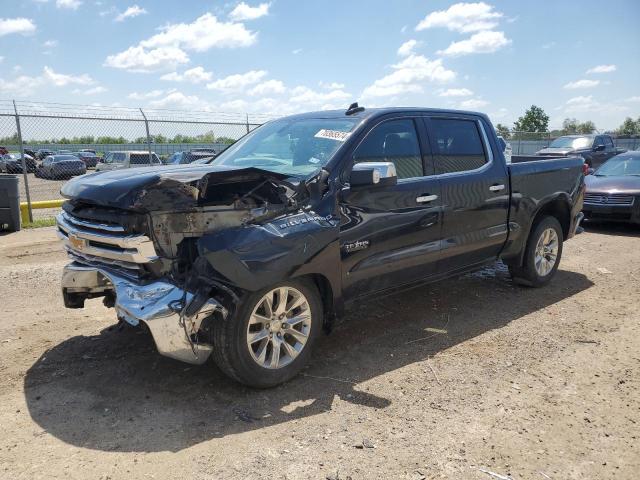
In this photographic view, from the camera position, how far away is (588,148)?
1759 centimetres

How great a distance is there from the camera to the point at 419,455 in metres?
2.90

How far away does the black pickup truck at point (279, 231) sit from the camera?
331 centimetres

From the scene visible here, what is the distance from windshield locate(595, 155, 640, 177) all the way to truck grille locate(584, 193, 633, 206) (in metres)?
1.08

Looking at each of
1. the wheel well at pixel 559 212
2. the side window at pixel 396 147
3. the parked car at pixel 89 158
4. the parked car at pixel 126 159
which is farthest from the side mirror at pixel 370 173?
the parked car at pixel 89 158

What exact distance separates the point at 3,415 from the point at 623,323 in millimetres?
5086

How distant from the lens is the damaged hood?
10.8ft

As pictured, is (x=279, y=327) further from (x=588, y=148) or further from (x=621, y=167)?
(x=588, y=148)

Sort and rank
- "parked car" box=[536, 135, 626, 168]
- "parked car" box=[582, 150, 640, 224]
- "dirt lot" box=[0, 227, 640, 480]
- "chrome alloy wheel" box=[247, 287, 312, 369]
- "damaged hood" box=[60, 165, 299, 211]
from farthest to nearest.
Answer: "parked car" box=[536, 135, 626, 168]
"parked car" box=[582, 150, 640, 224]
"chrome alloy wheel" box=[247, 287, 312, 369]
"damaged hood" box=[60, 165, 299, 211]
"dirt lot" box=[0, 227, 640, 480]

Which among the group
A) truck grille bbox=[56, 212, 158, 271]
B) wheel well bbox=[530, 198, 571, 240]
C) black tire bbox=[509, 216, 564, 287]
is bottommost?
black tire bbox=[509, 216, 564, 287]

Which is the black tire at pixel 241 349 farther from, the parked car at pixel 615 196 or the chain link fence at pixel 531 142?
the chain link fence at pixel 531 142

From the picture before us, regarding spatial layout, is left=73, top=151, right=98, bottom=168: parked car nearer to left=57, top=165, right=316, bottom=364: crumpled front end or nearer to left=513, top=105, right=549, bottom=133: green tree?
left=57, top=165, right=316, bottom=364: crumpled front end

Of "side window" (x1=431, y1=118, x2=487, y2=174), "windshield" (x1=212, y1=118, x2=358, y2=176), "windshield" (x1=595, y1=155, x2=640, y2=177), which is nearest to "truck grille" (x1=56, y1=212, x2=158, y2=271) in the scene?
"windshield" (x1=212, y1=118, x2=358, y2=176)

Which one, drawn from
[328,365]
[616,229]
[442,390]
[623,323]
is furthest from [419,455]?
[616,229]

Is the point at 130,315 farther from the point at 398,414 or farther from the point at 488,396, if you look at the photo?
the point at 488,396
